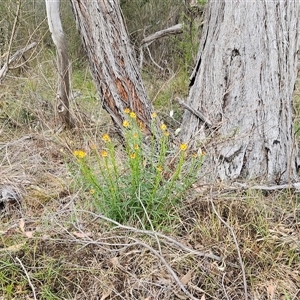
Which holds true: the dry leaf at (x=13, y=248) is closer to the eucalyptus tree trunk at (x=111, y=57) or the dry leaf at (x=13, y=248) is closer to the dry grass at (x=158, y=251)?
the dry grass at (x=158, y=251)

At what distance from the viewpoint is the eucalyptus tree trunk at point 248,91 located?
249 cm

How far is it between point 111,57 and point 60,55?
1.98ft

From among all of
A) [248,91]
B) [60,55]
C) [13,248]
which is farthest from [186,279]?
[60,55]

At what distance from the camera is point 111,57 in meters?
2.84

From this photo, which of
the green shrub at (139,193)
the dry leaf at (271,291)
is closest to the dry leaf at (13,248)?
the green shrub at (139,193)

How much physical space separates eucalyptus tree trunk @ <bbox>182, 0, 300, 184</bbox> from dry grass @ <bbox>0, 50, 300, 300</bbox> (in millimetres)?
296

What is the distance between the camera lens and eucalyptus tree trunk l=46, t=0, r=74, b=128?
10.2 feet

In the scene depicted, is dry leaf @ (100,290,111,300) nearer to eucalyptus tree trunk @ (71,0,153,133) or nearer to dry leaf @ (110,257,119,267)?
dry leaf @ (110,257,119,267)

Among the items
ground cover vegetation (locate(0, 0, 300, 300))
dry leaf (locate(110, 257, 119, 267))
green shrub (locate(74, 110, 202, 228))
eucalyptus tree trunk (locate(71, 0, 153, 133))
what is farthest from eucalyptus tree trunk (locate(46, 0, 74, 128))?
dry leaf (locate(110, 257, 119, 267))

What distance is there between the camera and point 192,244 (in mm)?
2006

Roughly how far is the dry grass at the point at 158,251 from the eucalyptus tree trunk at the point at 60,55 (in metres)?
1.21

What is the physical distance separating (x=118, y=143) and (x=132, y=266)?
1277mm

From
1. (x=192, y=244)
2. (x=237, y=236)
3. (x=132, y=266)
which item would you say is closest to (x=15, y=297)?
(x=132, y=266)

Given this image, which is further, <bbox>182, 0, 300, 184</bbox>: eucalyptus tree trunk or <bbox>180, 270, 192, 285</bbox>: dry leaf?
<bbox>182, 0, 300, 184</bbox>: eucalyptus tree trunk
